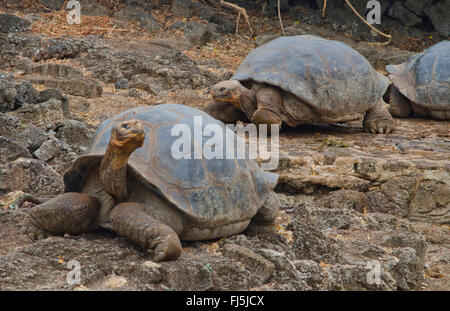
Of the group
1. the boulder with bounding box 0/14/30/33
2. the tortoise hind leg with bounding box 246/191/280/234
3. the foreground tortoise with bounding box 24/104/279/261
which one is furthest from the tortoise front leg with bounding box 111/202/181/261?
the boulder with bounding box 0/14/30/33

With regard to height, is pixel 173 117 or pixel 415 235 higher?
pixel 173 117

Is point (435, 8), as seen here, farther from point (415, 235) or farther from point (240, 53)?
point (415, 235)

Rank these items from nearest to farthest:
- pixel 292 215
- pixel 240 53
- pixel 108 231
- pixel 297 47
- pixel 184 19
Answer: pixel 108 231, pixel 292 215, pixel 297 47, pixel 240 53, pixel 184 19

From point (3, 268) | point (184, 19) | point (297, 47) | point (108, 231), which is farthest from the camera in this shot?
point (184, 19)

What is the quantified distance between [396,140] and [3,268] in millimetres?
4216

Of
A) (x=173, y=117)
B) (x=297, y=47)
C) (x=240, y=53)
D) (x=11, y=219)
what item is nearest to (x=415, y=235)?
(x=173, y=117)

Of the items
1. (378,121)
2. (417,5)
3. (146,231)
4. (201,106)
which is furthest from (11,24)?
(417,5)

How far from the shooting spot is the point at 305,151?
4895 millimetres

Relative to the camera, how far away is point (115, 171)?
2.56 metres

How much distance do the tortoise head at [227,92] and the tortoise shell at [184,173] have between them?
219 centimetres

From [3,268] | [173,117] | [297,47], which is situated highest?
[297,47]

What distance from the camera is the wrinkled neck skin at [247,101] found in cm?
542

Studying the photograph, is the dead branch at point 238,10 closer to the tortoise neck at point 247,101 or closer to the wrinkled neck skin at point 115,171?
the tortoise neck at point 247,101

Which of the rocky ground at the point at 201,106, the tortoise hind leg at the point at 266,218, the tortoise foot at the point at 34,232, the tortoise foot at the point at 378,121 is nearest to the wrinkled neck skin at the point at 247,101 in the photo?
the rocky ground at the point at 201,106
